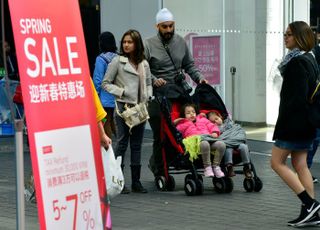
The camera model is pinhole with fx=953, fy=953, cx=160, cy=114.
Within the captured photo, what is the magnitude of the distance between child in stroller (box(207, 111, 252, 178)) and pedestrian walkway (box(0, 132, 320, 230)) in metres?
0.29

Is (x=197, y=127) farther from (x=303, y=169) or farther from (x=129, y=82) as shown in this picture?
(x=303, y=169)

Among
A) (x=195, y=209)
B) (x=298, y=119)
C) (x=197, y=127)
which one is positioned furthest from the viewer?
(x=197, y=127)

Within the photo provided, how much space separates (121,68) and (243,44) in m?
6.70

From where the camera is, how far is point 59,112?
4961mm

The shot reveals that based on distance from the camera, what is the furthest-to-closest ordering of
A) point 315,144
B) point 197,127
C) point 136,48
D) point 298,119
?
point 315,144, point 197,127, point 136,48, point 298,119

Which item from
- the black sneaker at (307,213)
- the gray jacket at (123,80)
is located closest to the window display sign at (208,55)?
the gray jacket at (123,80)

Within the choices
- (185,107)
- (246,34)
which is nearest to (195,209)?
(185,107)

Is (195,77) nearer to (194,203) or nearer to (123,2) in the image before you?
(194,203)

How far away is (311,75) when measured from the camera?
8.58m

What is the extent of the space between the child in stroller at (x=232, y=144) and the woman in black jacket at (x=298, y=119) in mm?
1754

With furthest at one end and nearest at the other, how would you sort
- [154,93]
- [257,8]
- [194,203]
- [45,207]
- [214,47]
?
[257,8], [214,47], [154,93], [194,203], [45,207]

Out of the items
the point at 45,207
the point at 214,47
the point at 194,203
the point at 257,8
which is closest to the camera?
the point at 45,207

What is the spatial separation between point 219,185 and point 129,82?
152 centimetres

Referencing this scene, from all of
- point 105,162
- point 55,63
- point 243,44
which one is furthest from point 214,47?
point 55,63
